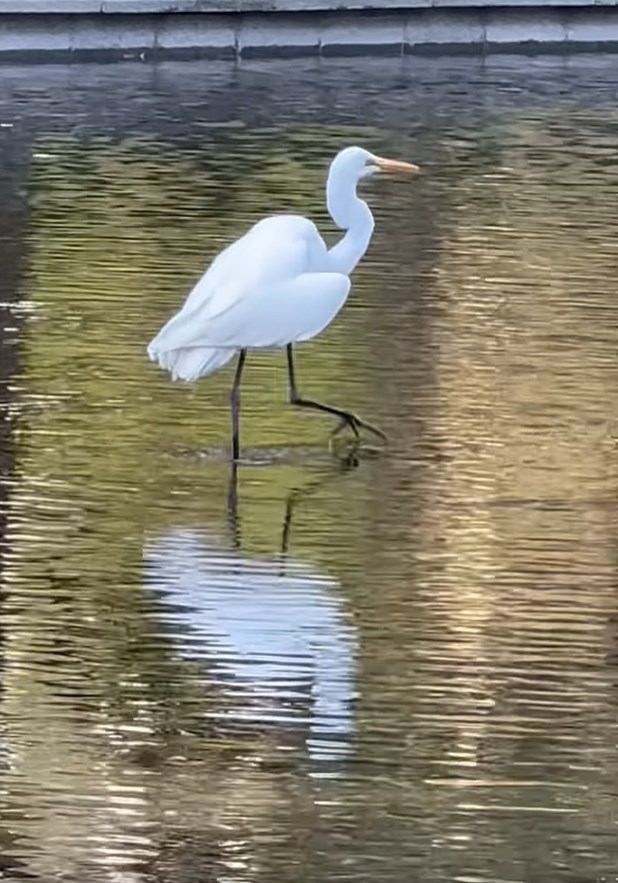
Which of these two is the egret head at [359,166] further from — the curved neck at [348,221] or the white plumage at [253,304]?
the white plumage at [253,304]

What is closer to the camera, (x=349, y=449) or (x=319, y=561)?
(x=319, y=561)

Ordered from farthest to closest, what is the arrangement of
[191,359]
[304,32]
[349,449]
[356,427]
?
[304,32] < [356,427] < [349,449] < [191,359]

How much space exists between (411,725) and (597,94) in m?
12.7

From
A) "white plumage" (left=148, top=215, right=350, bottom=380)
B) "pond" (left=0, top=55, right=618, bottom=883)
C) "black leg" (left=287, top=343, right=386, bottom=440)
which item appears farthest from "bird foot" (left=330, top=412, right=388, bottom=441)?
"white plumage" (left=148, top=215, right=350, bottom=380)

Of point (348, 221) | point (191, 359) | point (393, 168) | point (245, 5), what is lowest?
point (191, 359)

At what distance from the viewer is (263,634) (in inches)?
244

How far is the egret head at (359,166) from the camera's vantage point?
8477 mm

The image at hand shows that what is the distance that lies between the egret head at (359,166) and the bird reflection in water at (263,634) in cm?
170

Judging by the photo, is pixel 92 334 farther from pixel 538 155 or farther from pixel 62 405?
pixel 538 155

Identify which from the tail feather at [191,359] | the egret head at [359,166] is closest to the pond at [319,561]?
the tail feather at [191,359]

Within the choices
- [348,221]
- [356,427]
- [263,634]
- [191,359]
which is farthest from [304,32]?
[263,634]

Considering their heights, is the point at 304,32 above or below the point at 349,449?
above

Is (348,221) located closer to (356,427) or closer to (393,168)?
(393,168)

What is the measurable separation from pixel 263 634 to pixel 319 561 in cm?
70
